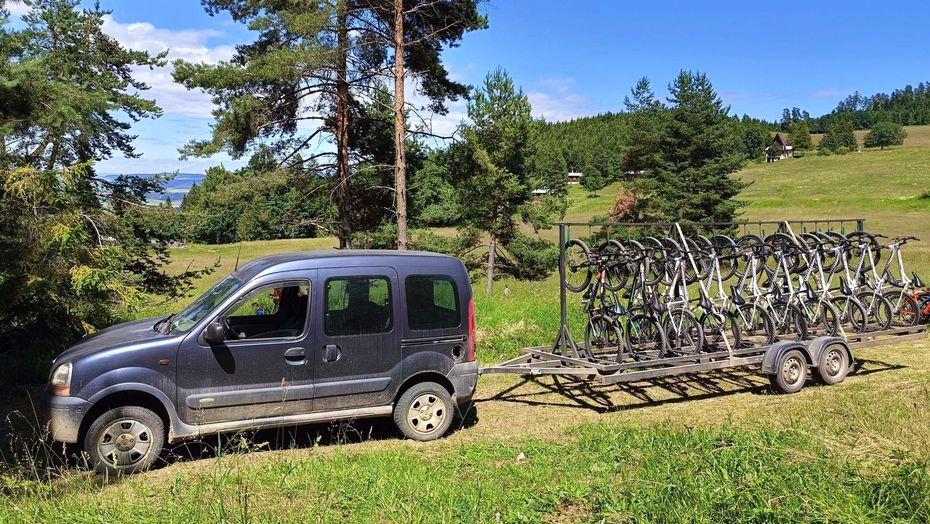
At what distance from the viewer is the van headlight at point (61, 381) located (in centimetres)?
504

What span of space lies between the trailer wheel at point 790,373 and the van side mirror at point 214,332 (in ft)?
22.5

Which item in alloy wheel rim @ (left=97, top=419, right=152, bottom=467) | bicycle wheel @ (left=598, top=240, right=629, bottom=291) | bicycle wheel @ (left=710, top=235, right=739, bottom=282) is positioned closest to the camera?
alloy wheel rim @ (left=97, top=419, right=152, bottom=467)

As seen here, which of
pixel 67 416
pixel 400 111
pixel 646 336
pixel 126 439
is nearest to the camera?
pixel 67 416

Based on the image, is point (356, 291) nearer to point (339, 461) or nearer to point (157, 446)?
point (339, 461)

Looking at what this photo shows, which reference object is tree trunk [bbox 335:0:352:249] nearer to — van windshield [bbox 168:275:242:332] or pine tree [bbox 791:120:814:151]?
van windshield [bbox 168:275:242:332]

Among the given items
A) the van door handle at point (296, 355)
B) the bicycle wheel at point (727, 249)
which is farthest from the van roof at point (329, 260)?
the bicycle wheel at point (727, 249)

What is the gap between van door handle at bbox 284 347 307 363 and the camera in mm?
5688

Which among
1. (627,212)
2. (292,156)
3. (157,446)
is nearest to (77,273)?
(157,446)

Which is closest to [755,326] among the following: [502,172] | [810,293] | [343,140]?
[810,293]

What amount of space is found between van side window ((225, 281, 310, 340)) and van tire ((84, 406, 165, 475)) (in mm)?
1021

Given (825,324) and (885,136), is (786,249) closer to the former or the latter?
(825,324)

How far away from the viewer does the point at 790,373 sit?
8.12m

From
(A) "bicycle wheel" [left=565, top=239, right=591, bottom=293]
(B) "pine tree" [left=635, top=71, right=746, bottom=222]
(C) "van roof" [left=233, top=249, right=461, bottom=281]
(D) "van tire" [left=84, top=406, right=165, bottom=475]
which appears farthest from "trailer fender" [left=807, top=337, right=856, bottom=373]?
(B) "pine tree" [left=635, top=71, right=746, bottom=222]

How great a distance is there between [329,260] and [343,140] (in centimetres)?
1308
